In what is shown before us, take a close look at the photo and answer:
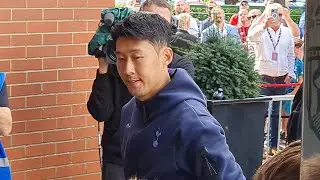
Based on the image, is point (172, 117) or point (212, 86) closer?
point (172, 117)

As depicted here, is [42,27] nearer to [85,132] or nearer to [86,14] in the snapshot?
[86,14]

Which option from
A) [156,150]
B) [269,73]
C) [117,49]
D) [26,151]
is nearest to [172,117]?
[156,150]

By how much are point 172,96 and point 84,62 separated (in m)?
2.58

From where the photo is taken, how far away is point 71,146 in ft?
17.5

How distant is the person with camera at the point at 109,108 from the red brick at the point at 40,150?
986 mm

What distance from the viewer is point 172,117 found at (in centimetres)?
279

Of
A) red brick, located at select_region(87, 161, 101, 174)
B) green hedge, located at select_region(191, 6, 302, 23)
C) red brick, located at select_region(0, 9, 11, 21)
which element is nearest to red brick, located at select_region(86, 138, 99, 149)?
red brick, located at select_region(87, 161, 101, 174)

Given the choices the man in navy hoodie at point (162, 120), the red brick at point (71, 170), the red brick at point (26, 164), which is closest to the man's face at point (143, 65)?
the man in navy hoodie at point (162, 120)

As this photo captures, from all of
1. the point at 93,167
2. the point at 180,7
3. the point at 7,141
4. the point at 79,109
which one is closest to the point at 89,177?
the point at 93,167

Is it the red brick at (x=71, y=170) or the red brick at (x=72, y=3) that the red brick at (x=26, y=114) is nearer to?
the red brick at (x=71, y=170)

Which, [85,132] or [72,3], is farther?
[85,132]

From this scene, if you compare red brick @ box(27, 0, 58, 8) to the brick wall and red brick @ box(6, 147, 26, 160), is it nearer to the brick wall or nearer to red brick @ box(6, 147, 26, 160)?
the brick wall

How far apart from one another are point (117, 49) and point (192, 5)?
15.5m

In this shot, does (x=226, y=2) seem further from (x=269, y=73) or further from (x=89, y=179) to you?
(x=89, y=179)
